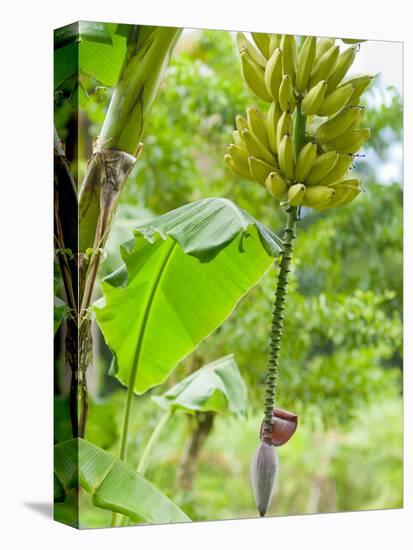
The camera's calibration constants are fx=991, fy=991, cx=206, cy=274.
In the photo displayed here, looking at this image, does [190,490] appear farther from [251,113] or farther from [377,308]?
[251,113]

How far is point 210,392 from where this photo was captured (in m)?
3.92

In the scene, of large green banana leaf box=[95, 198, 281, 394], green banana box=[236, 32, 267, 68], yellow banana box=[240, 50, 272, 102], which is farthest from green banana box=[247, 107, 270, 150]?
large green banana leaf box=[95, 198, 281, 394]

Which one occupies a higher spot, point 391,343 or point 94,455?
point 391,343

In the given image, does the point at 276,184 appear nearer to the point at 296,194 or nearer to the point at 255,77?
the point at 296,194

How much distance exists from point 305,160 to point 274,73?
35cm

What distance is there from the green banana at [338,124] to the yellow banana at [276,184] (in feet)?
0.64

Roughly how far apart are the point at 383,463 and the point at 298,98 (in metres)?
2.34

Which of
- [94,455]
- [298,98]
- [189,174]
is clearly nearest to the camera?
[94,455]

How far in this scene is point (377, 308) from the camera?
4.67 metres

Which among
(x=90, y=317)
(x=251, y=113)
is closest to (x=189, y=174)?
(x=251, y=113)

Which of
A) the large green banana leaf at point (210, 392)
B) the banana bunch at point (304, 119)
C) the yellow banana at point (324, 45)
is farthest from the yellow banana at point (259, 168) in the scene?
the large green banana leaf at point (210, 392)

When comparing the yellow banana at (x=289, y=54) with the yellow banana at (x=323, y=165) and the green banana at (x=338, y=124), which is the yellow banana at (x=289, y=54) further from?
the yellow banana at (x=323, y=165)

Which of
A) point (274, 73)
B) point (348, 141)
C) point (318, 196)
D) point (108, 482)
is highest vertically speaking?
point (274, 73)

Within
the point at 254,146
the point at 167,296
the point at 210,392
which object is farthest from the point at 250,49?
the point at 210,392
